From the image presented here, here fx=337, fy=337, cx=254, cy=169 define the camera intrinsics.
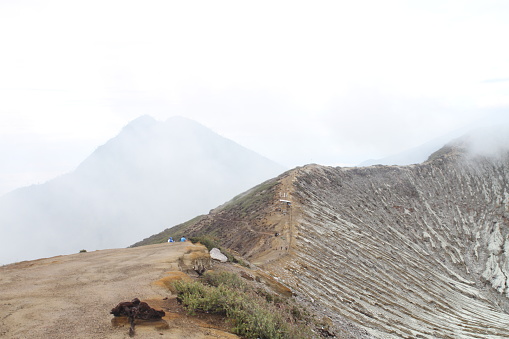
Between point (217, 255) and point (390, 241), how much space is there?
46.8 meters

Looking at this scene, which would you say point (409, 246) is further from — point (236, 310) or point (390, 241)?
point (236, 310)

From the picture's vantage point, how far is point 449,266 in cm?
6681

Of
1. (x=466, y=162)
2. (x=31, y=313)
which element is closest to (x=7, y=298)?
(x=31, y=313)

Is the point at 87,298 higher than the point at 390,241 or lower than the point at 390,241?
higher

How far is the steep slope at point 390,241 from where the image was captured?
37875 millimetres

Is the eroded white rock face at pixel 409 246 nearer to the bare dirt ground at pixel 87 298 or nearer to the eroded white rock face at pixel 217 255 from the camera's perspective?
the eroded white rock face at pixel 217 255

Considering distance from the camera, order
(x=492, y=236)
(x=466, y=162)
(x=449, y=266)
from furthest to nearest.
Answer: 1. (x=466, y=162)
2. (x=492, y=236)
3. (x=449, y=266)

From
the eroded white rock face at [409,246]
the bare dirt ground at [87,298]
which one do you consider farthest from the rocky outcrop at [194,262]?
the eroded white rock face at [409,246]

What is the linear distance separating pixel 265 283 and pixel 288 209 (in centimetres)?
3202

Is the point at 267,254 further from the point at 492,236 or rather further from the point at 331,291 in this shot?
the point at 492,236

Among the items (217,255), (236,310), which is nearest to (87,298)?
(236,310)

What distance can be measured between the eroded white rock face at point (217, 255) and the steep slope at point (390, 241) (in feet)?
24.2

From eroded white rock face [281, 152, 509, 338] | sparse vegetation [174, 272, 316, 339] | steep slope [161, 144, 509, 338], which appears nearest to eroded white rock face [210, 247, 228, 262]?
steep slope [161, 144, 509, 338]

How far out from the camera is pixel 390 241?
64188mm
